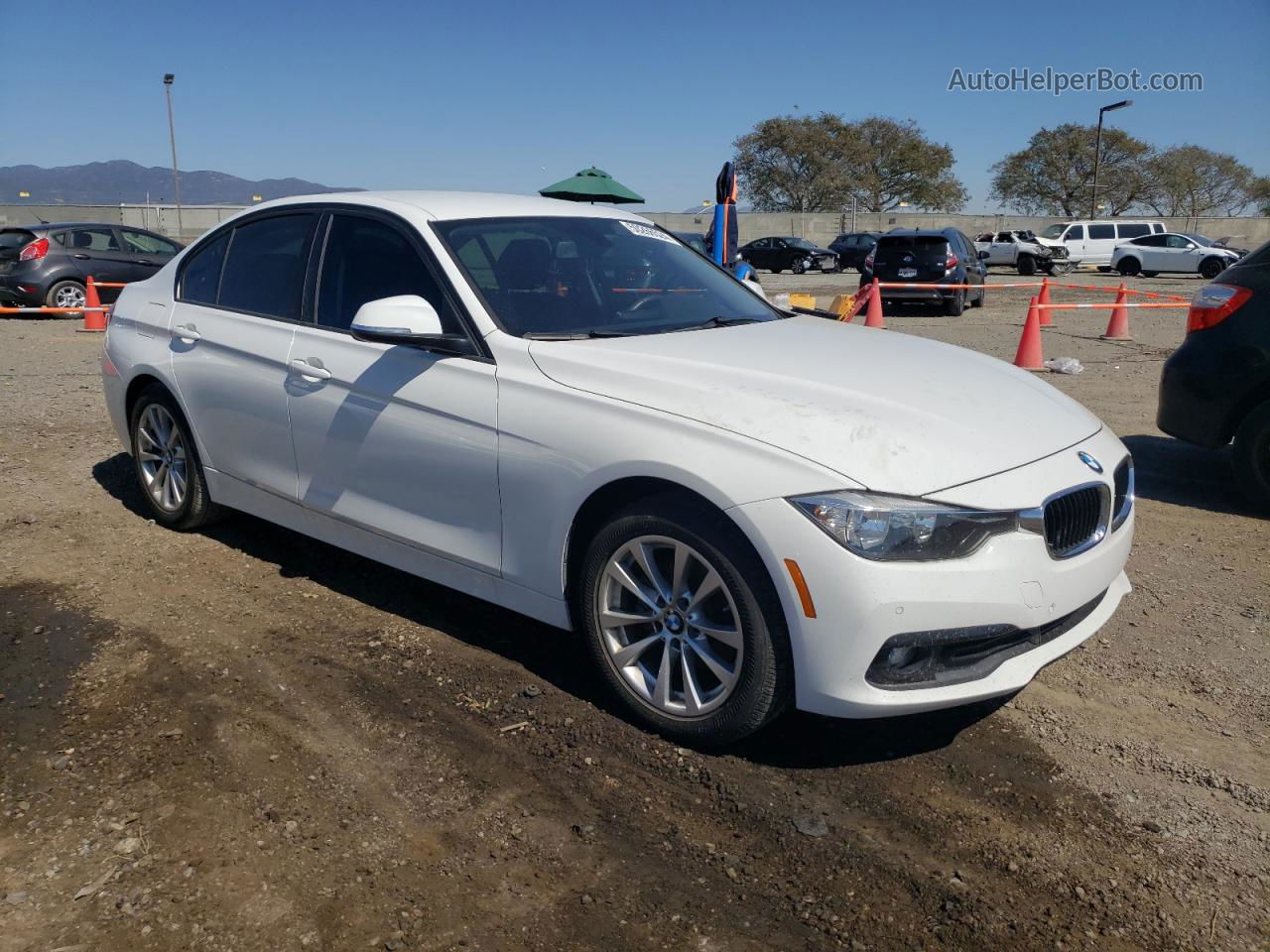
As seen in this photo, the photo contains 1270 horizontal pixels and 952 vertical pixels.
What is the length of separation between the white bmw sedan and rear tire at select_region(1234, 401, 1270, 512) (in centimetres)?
254

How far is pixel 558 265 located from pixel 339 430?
1090mm

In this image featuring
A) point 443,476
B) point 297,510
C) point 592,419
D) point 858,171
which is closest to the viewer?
point 592,419

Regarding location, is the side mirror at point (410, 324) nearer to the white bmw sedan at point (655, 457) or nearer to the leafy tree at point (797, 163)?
the white bmw sedan at point (655, 457)

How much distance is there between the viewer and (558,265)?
4.09m

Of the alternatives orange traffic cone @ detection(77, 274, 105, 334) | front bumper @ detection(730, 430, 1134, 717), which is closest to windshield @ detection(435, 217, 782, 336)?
front bumper @ detection(730, 430, 1134, 717)

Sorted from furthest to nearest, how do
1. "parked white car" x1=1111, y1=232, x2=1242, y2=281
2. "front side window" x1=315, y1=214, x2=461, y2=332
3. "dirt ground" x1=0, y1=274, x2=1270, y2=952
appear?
1. "parked white car" x1=1111, y1=232, x2=1242, y2=281
2. "front side window" x1=315, y1=214, x2=461, y2=332
3. "dirt ground" x1=0, y1=274, x2=1270, y2=952

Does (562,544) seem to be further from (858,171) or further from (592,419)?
(858,171)

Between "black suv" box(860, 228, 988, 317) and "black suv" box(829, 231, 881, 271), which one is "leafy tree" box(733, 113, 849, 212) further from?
"black suv" box(860, 228, 988, 317)

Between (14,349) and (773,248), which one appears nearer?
(14,349)

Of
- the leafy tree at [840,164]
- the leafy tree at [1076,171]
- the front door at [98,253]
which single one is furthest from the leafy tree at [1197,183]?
the front door at [98,253]

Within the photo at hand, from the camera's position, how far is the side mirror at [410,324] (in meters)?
3.59

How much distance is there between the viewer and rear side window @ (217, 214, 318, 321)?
4496mm

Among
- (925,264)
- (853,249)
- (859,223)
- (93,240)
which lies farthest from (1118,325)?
(859,223)

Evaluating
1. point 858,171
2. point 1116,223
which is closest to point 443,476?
point 1116,223
